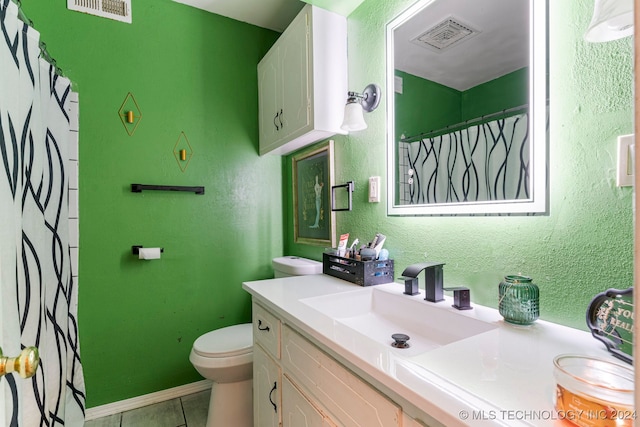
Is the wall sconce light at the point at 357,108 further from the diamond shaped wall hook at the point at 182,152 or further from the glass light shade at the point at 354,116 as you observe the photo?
the diamond shaped wall hook at the point at 182,152

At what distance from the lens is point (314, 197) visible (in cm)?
194

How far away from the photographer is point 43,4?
1650 millimetres

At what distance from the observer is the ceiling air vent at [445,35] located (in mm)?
1090

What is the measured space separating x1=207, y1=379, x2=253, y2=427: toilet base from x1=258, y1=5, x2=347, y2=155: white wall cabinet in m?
1.36

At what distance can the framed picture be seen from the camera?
178cm

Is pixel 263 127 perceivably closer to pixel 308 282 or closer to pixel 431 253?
pixel 308 282

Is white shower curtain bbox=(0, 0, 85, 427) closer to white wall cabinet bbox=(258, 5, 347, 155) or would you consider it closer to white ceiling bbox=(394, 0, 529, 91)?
white wall cabinet bbox=(258, 5, 347, 155)

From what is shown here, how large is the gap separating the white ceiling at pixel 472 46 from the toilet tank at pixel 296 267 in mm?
1104

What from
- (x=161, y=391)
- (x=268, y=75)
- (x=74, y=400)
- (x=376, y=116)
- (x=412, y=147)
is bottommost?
(x=161, y=391)

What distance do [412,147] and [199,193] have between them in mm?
1385

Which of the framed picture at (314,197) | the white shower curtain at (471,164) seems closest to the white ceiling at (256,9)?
the framed picture at (314,197)

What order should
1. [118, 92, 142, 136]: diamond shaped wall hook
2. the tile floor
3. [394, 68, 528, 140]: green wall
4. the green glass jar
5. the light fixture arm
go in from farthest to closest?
[118, 92, 142, 136]: diamond shaped wall hook
the tile floor
the light fixture arm
[394, 68, 528, 140]: green wall
the green glass jar

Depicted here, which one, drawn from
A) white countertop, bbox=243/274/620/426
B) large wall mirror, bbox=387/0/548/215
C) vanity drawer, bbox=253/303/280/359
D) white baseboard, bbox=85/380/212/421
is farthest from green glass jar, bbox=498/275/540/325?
white baseboard, bbox=85/380/212/421

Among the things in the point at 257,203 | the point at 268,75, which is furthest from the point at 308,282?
the point at 268,75
